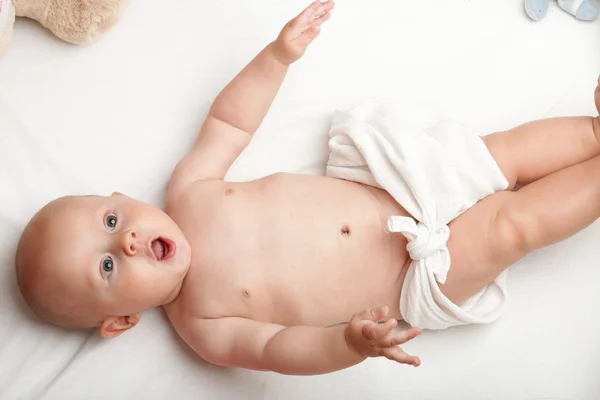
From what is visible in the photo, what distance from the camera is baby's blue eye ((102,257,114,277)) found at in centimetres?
123

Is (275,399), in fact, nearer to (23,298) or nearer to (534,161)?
(23,298)

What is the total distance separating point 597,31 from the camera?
1.59 m

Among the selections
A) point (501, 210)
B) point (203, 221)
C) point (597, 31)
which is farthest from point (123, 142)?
point (597, 31)

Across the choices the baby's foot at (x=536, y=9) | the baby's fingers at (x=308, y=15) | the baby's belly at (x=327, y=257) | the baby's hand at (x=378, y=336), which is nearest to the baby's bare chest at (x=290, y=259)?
the baby's belly at (x=327, y=257)

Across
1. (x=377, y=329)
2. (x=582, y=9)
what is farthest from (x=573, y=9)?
(x=377, y=329)

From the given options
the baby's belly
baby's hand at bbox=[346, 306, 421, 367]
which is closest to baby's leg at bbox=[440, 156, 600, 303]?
the baby's belly

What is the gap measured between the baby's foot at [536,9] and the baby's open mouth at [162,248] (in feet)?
2.99

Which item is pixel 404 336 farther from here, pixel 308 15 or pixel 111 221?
pixel 308 15

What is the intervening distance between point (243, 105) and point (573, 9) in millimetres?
745

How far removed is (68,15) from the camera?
4.92ft

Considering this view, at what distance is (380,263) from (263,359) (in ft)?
0.91

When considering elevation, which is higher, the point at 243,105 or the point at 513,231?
the point at 243,105

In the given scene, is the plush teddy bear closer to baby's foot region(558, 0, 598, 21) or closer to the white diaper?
baby's foot region(558, 0, 598, 21)

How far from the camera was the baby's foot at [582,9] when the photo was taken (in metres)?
1.58
